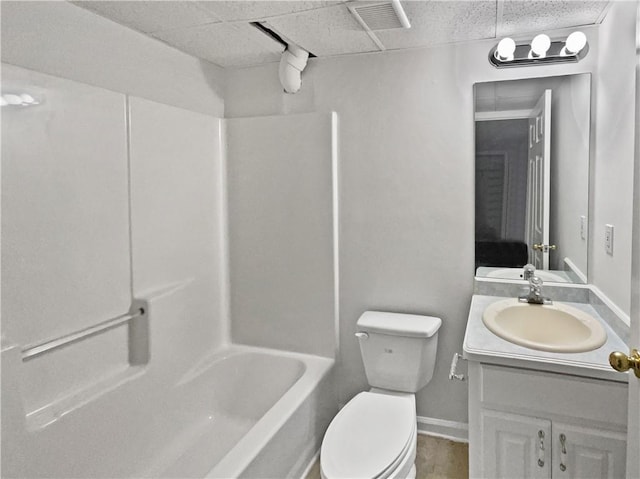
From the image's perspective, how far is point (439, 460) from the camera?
88.8 inches

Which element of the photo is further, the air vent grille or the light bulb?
the air vent grille

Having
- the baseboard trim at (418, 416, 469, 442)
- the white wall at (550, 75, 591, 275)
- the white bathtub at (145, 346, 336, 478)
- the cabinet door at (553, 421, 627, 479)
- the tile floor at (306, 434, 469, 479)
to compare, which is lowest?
the tile floor at (306, 434, 469, 479)

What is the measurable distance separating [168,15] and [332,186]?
3.77 feet

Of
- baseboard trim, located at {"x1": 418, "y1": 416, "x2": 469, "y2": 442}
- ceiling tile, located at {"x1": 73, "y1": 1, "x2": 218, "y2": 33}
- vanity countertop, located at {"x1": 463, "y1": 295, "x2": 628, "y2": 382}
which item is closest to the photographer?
vanity countertop, located at {"x1": 463, "y1": 295, "x2": 628, "y2": 382}

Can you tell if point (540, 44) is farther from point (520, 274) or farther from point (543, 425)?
point (543, 425)

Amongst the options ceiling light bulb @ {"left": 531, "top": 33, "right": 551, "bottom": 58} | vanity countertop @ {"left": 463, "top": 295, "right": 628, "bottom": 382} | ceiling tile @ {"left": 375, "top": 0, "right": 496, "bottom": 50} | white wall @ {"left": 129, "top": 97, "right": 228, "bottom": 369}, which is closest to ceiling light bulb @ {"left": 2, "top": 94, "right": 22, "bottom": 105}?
white wall @ {"left": 129, "top": 97, "right": 228, "bottom": 369}

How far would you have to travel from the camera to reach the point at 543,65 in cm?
209

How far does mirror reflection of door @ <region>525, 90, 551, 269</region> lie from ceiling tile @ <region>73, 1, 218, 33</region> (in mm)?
1605

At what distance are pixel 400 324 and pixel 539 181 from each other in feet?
3.26

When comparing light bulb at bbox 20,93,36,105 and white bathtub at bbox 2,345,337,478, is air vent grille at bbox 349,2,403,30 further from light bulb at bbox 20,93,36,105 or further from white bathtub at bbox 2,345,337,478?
white bathtub at bbox 2,345,337,478

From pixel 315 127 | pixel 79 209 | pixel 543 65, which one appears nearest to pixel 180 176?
pixel 79 209

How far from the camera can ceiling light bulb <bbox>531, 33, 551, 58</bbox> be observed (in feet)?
6.48

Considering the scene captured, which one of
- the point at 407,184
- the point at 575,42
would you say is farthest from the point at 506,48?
the point at 407,184

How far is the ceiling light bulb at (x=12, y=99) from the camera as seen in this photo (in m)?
1.49
